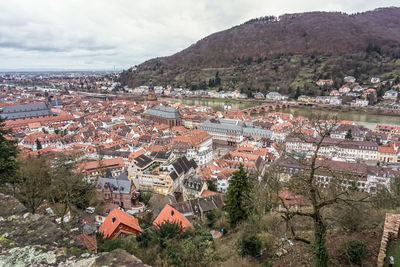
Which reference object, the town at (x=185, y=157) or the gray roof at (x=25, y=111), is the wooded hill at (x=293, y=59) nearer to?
the town at (x=185, y=157)

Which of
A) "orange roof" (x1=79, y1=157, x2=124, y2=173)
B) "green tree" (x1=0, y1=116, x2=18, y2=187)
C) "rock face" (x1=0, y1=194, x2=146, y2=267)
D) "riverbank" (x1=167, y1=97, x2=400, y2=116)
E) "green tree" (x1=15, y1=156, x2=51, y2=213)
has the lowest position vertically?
"orange roof" (x1=79, y1=157, x2=124, y2=173)

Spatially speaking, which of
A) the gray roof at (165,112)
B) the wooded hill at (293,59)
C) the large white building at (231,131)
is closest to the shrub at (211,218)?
the large white building at (231,131)

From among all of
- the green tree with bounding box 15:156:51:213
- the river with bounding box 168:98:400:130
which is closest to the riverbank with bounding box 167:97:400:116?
the river with bounding box 168:98:400:130

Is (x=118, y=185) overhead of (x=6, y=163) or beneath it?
beneath

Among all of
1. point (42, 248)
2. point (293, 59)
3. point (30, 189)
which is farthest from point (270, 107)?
point (42, 248)

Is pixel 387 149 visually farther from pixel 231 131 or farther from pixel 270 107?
pixel 270 107

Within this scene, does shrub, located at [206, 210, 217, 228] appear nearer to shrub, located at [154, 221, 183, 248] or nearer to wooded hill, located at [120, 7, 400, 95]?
shrub, located at [154, 221, 183, 248]
